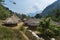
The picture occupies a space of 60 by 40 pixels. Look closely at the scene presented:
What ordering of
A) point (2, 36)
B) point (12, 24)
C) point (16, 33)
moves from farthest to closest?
point (12, 24), point (16, 33), point (2, 36)

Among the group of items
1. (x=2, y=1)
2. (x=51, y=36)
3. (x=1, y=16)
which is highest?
(x=2, y=1)

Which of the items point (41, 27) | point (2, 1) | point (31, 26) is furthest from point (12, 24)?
point (2, 1)

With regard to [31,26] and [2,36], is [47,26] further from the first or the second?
[2,36]

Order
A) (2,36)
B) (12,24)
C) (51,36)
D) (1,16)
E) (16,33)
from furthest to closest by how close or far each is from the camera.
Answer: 1. (1,16)
2. (12,24)
3. (51,36)
4. (16,33)
5. (2,36)

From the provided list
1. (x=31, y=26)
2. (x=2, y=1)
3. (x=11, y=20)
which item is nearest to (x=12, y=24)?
(x=11, y=20)

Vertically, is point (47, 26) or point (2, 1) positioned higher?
point (2, 1)

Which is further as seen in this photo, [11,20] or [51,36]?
[11,20]

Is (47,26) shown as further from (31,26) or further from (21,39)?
(21,39)

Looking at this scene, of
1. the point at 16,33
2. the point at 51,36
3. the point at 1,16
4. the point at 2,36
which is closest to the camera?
the point at 2,36

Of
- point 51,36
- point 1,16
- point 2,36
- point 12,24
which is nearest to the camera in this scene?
point 2,36
